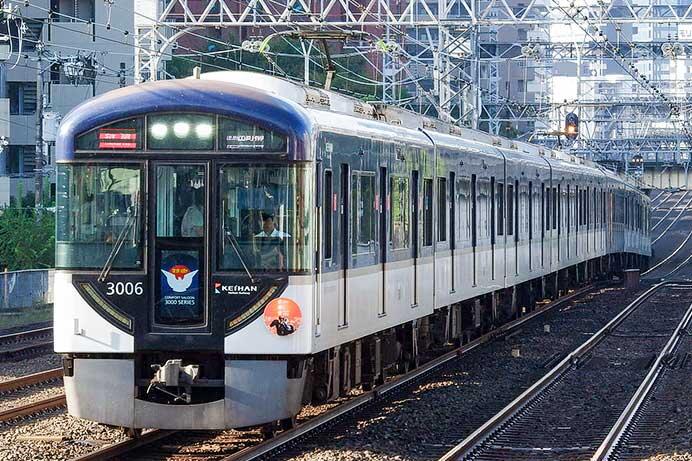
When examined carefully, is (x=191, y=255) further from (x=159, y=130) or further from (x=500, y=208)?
(x=500, y=208)

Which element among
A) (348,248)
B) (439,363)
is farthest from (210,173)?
(439,363)

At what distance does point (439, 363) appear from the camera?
1888 cm

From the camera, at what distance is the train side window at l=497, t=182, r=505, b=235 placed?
2275 cm

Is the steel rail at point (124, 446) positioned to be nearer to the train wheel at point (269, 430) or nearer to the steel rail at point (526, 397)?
the train wheel at point (269, 430)

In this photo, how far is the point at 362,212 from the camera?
550 inches

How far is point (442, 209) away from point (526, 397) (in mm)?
3324

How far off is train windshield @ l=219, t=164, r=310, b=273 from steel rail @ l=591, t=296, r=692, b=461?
2844mm

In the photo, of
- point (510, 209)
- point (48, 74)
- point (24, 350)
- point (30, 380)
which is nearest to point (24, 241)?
point (24, 350)

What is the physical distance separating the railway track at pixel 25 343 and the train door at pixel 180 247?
28.9 ft

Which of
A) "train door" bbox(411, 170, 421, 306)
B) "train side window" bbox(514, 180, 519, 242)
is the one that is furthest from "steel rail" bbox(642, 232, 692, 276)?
"train door" bbox(411, 170, 421, 306)

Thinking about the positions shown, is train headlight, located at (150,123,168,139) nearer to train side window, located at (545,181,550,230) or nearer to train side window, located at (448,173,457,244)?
train side window, located at (448,173,457,244)

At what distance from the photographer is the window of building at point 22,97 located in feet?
164

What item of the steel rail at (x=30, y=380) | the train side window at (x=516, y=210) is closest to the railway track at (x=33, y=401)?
the steel rail at (x=30, y=380)

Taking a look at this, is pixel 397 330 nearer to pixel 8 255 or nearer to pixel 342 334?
pixel 342 334
